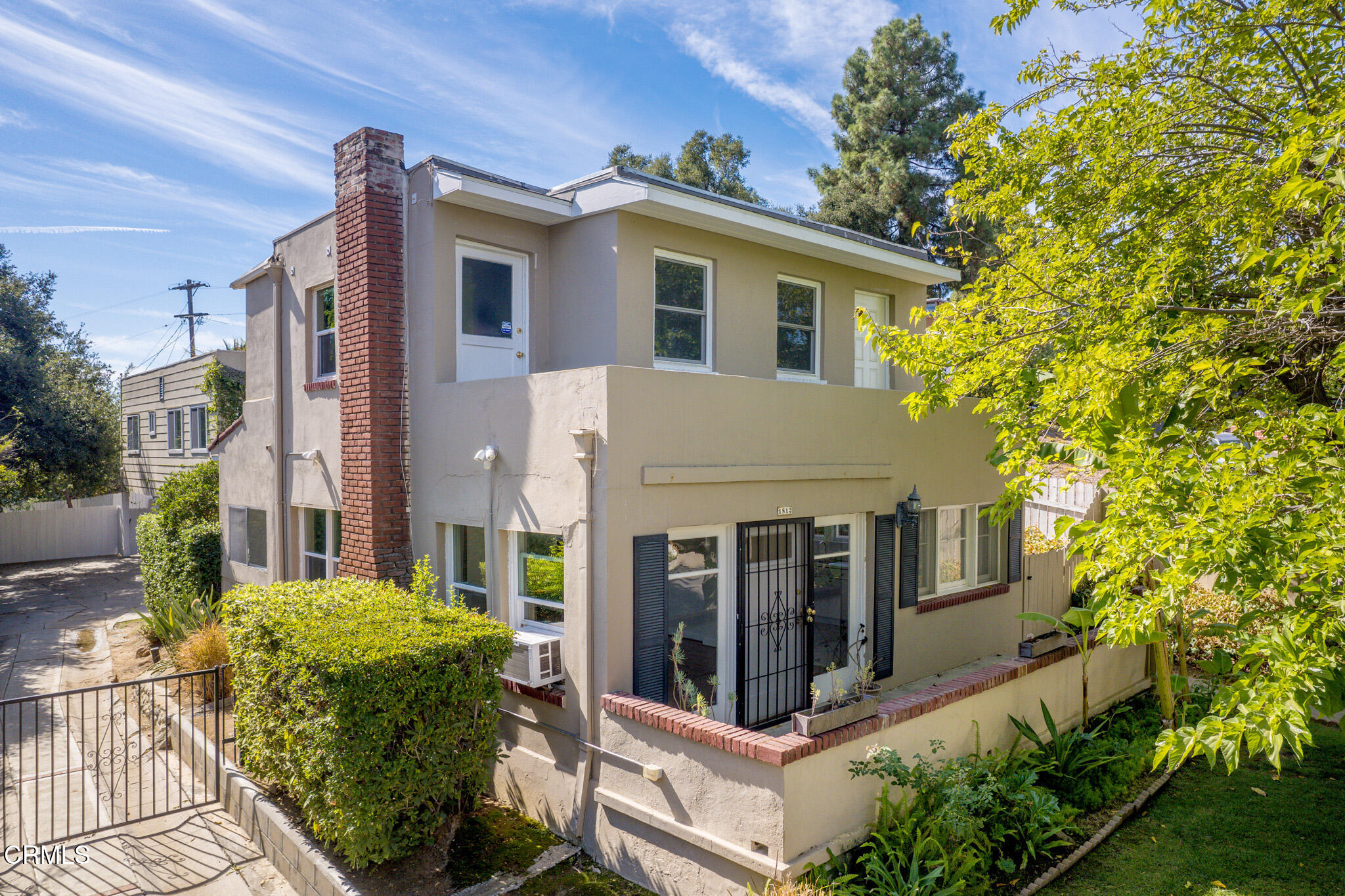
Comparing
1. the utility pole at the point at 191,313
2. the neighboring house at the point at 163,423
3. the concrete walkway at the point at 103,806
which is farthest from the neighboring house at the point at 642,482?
the utility pole at the point at 191,313

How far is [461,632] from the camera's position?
6.31 metres

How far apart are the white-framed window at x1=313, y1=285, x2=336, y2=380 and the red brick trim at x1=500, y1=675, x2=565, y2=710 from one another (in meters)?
5.61

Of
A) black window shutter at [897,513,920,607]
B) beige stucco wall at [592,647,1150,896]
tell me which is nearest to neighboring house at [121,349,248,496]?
black window shutter at [897,513,920,607]

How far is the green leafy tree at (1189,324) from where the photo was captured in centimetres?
437

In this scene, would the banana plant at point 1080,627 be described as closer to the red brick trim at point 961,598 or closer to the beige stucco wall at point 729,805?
the red brick trim at point 961,598

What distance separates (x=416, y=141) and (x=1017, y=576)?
10.3m

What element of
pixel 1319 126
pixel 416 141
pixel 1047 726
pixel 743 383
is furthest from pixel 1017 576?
pixel 416 141

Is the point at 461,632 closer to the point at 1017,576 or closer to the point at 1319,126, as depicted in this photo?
the point at 1319,126

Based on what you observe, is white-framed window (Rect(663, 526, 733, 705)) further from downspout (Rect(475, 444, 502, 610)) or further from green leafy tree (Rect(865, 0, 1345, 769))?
green leafy tree (Rect(865, 0, 1345, 769))

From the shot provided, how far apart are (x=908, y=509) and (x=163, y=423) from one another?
948 inches

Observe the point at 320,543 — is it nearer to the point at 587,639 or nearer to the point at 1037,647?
the point at 587,639

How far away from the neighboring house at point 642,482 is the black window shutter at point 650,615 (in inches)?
1.1

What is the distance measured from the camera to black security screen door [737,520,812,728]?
7781mm

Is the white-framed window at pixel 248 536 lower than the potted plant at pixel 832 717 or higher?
higher
